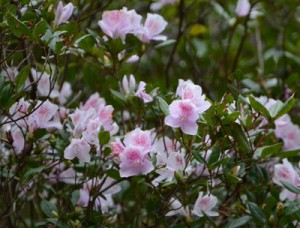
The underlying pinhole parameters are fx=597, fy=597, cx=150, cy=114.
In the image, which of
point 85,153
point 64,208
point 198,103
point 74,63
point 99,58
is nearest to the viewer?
point 198,103

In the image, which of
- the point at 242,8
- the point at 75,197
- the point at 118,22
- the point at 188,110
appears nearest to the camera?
the point at 188,110

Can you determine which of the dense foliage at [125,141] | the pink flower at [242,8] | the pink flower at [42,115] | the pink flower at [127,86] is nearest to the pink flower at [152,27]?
the dense foliage at [125,141]

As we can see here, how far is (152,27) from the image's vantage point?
1877 millimetres

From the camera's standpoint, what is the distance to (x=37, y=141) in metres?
1.72

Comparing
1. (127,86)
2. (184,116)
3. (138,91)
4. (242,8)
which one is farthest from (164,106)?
(242,8)

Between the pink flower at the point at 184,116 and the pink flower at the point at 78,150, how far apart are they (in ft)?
0.79

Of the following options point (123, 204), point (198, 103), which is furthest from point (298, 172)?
point (123, 204)

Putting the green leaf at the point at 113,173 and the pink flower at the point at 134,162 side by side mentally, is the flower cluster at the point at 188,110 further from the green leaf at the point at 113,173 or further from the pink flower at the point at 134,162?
the green leaf at the point at 113,173

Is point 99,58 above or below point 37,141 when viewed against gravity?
above

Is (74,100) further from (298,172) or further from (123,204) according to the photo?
(298,172)

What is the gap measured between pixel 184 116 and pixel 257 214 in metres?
0.40

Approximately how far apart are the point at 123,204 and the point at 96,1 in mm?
831

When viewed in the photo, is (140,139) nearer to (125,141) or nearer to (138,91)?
(125,141)

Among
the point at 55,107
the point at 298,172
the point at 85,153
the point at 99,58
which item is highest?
the point at 99,58
